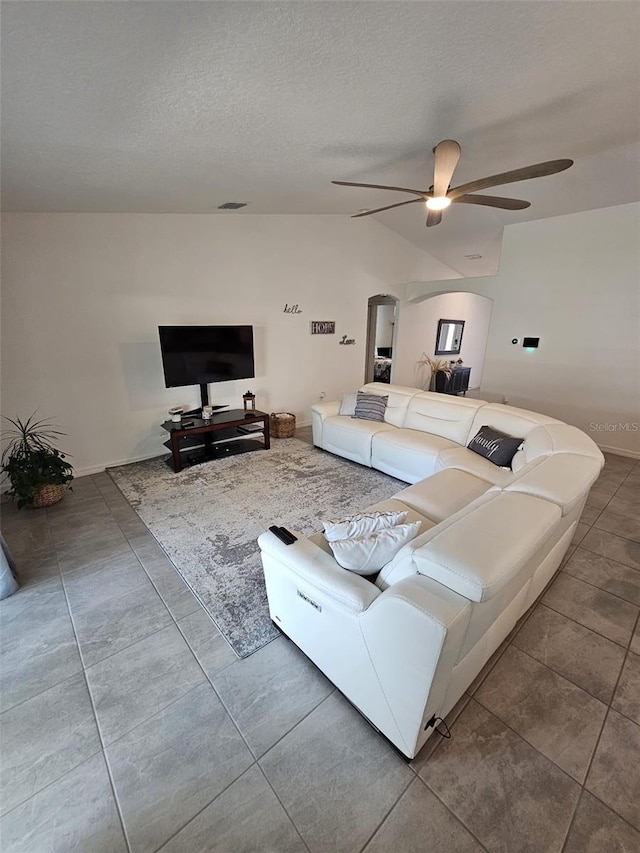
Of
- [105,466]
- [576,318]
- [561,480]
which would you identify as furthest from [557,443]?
[105,466]

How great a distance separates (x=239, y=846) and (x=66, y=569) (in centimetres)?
201

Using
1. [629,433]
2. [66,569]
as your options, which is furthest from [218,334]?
[629,433]

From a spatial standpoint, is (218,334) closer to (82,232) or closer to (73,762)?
(82,232)

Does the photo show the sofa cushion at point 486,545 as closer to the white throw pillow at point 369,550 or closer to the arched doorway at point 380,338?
the white throw pillow at point 369,550

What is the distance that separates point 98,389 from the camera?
383 cm

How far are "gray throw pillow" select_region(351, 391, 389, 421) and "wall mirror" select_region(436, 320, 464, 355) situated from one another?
421 centimetres

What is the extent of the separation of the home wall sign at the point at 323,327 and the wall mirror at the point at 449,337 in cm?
316

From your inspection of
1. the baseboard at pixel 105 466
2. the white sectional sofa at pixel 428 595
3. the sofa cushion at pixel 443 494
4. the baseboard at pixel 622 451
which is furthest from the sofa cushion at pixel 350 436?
the baseboard at pixel 622 451

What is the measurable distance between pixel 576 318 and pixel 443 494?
387 cm

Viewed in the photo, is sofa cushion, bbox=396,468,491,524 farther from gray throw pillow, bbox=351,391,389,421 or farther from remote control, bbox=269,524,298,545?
gray throw pillow, bbox=351,391,389,421

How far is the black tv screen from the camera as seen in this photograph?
3.89 meters

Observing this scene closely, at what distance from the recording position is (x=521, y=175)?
2242 mm

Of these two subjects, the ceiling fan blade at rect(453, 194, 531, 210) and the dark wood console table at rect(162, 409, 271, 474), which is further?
the dark wood console table at rect(162, 409, 271, 474)

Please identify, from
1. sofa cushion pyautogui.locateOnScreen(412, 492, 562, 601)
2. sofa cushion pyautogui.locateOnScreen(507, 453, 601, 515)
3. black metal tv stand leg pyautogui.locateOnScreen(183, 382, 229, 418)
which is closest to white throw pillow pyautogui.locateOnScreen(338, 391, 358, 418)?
black metal tv stand leg pyautogui.locateOnScreen(183, 382, 229, 418)
